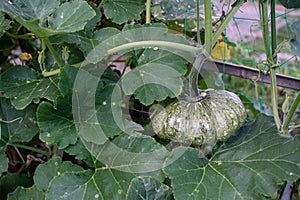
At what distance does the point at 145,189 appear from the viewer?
94 centimetres

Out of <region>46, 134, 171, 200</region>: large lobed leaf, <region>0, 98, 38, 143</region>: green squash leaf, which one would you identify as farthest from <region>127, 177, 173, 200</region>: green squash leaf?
<region>0, 98, 38, 143</region>: green squash leaf

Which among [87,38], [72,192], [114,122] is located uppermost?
[87,38]

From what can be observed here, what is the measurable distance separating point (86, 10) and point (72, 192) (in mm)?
401

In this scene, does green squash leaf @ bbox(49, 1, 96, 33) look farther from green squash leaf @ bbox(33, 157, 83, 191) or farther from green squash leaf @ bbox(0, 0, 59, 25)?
green squash leaf @ bbox(33, 157, 83, 191)

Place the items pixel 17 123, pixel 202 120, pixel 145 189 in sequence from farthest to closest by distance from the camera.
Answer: pixel 17 123
pixel 202 120
pixel 145 189

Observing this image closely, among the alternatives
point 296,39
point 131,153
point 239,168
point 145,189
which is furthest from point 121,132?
point 296,39

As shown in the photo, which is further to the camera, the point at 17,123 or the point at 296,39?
the point at 17,123

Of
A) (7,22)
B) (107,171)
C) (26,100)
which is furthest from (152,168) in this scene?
(7,22)

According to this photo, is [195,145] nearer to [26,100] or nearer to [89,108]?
[89,108]

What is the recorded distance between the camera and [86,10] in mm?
968

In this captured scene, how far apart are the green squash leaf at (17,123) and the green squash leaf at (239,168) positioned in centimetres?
44

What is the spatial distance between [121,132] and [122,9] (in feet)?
1.07

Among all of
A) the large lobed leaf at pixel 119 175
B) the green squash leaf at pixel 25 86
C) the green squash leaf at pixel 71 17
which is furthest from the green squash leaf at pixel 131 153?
the green squash leaf at pixel 71 17

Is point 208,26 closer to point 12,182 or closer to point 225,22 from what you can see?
point 225,22
